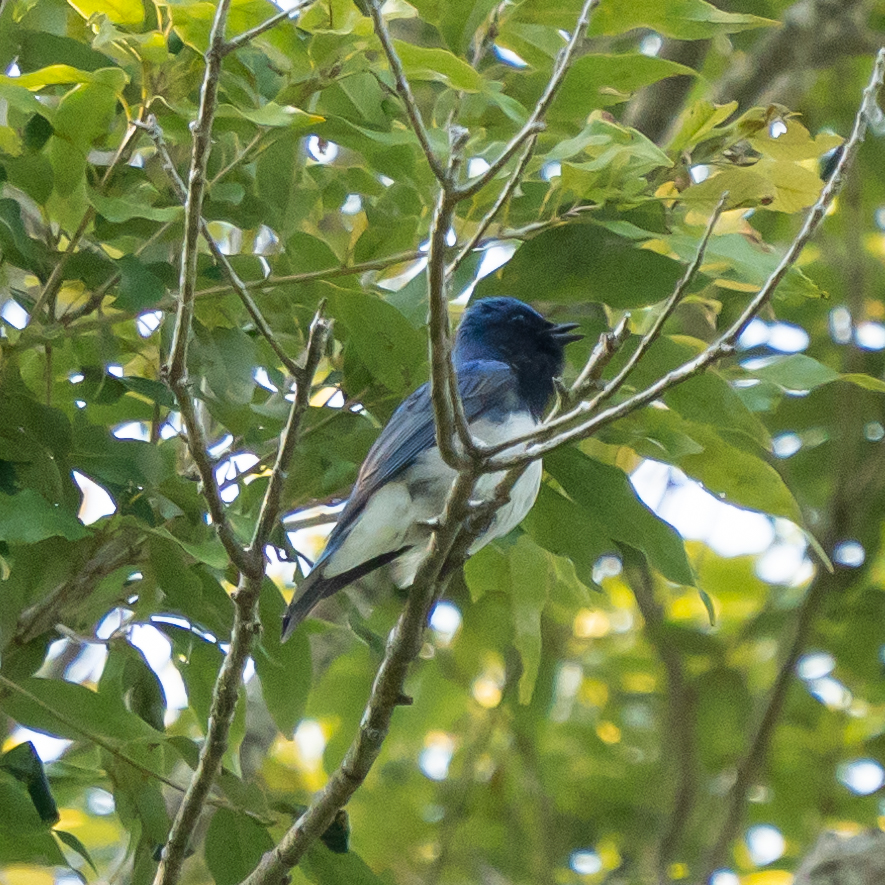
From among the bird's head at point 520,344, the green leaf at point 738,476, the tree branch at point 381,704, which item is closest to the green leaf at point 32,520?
the tree branch at point 381,704

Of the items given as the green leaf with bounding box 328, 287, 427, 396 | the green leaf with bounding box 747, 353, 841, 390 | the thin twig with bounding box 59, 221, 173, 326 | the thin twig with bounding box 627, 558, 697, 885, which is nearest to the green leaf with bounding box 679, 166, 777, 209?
the green leaf with bounding box 747, 353, 841, 390

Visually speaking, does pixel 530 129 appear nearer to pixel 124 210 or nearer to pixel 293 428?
pixel 293 428

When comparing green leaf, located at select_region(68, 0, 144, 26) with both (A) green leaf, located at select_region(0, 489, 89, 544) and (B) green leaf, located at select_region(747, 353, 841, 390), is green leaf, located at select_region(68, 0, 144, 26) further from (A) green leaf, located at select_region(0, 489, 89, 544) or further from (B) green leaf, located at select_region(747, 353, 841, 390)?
(B) green leaf, located at select_region(747, 353, 841, 390)

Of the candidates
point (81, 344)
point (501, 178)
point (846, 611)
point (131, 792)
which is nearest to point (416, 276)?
point (501, 178)

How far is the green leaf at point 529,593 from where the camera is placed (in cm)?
312

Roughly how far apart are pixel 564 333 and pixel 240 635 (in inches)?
63.3

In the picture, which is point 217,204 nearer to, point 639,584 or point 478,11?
point 478,11

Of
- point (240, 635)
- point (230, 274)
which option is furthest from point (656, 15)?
point (240, 635)

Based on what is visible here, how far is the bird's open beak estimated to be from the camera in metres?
3.40

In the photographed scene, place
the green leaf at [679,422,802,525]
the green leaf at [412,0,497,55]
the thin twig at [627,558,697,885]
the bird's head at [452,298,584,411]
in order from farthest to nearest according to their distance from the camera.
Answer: the thin twig at [627,558,697,885]
the bird's head at [452,298,584,411]
the green leaf at [679,422,802,525]
the green leaf at [412,0,497,55]

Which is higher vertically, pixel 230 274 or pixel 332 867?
pixel 230 274

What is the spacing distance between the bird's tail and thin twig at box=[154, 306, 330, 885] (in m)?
0.57

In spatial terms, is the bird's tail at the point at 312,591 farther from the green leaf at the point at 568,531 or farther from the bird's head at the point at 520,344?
the bird's head at the point at 520,344

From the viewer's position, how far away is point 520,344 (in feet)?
13.7
